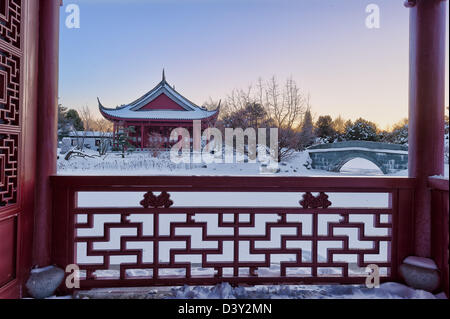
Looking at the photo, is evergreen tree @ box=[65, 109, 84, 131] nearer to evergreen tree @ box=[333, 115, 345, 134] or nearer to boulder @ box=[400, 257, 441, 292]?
evergreen tree @ box=[333, 115, 345, 134]

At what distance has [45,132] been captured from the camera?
1.49m

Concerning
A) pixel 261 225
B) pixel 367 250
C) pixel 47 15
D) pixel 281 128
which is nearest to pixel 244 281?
pixel 367 250

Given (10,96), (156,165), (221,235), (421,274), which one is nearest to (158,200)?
(221,235)

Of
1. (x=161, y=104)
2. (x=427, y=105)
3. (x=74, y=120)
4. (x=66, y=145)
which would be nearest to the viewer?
(x=427, y=105)

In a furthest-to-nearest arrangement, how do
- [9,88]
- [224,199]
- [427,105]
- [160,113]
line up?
[160,113]
[224,199]
[427,105]
[9,88]

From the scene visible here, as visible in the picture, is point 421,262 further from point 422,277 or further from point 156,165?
point 156,165

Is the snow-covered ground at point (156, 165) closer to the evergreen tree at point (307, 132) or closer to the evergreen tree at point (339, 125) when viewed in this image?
the evergreen tree at point (307, 132)

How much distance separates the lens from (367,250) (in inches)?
63.7

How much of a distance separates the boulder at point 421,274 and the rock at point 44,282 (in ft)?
6.95

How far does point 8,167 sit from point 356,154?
3.63 meters

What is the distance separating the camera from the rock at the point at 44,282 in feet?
4.63

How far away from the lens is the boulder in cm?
147
